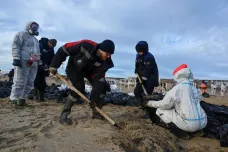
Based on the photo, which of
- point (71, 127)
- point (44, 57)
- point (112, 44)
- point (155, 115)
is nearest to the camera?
point (71, 127)

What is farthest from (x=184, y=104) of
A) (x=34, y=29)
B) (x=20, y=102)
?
(x=34, y=29)

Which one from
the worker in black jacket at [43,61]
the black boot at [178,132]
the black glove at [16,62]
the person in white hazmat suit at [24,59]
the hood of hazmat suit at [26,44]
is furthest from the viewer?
the worker in black jacket at [43,61]

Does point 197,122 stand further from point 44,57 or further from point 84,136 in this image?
point 44,57

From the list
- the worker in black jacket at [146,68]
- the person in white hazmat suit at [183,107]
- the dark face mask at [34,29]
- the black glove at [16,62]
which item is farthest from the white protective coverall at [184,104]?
the dark face mask at [34,29]

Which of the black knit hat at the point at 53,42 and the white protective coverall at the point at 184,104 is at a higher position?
the black knit hat at the point at 53,42

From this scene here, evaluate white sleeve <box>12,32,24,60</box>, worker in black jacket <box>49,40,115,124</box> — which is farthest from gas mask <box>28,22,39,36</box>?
worker in black jacket <box>49,40,115,124</box>

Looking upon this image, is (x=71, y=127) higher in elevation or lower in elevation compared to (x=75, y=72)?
lower

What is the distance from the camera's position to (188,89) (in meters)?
4.50

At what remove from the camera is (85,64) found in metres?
4.52

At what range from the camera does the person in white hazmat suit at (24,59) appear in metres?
6.31

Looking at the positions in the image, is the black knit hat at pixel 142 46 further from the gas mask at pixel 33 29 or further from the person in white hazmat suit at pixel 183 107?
the gas mask at pixel 33 29

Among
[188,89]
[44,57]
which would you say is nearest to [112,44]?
[188,89]

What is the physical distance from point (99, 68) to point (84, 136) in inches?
57.7

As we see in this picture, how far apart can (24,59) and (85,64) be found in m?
2.42
